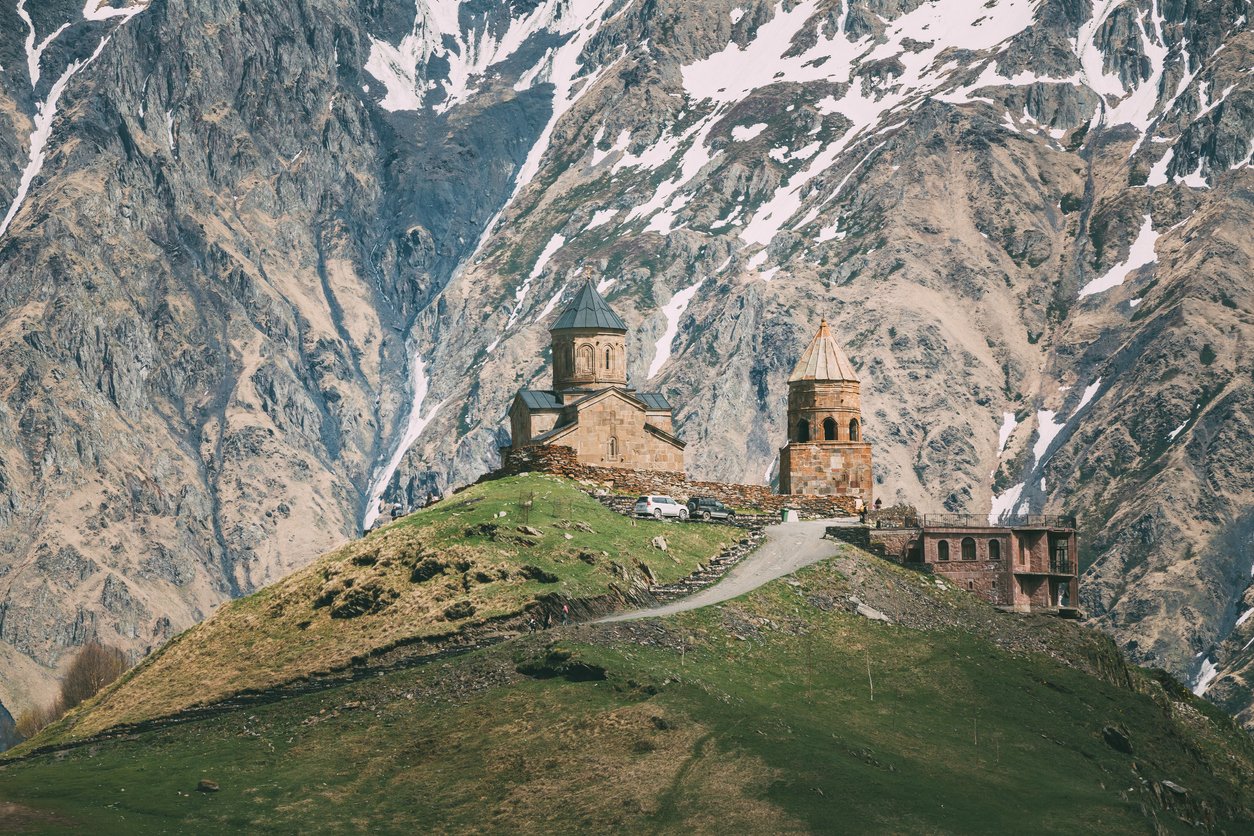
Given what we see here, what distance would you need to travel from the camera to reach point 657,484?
9375 cm

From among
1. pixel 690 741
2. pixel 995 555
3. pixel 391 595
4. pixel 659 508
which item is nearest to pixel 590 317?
pixel 659 508

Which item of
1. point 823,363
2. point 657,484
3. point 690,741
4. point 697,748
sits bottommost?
point 697,748

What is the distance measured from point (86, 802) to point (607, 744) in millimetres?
14344

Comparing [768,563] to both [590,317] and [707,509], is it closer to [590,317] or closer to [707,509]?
[707,509]

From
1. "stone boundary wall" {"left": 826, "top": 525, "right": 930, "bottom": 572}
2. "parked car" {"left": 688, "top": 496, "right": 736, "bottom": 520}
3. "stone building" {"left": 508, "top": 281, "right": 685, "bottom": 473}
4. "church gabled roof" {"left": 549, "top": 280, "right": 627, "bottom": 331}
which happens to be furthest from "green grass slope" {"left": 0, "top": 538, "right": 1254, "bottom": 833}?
"church gabled roof" {"left": 549, "top": 280, "right": 627, "bottom": 331}

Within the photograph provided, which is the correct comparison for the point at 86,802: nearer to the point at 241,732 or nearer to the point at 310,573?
the point at 241,732

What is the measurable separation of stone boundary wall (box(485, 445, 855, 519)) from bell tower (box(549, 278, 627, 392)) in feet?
35.9

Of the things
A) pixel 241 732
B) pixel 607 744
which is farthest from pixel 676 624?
pixel 241 732

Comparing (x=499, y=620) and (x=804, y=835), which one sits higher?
(x=499, y=620)

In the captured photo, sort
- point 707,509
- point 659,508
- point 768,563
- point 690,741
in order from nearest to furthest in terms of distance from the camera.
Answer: point 690,741 → point 768,563 → point 659,508 → point 707,509

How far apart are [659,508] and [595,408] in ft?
59.2

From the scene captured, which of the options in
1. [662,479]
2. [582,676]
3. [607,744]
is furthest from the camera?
[662,479]

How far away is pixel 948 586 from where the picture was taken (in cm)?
8144

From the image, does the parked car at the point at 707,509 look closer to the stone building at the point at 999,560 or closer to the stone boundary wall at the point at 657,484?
the stone boundary wall at the point at 657,484
